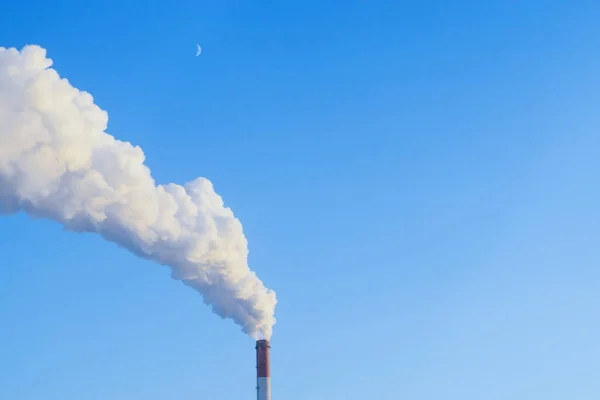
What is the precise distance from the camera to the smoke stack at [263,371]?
1890 inches

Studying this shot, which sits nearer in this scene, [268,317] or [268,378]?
[268,378]

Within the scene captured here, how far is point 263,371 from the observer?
48.8 m

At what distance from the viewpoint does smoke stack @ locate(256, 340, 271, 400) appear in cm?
4800

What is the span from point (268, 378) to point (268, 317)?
16.0 feet

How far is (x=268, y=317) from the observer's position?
52.3 metres

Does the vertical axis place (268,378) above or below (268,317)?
below

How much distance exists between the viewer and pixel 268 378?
48531mm
